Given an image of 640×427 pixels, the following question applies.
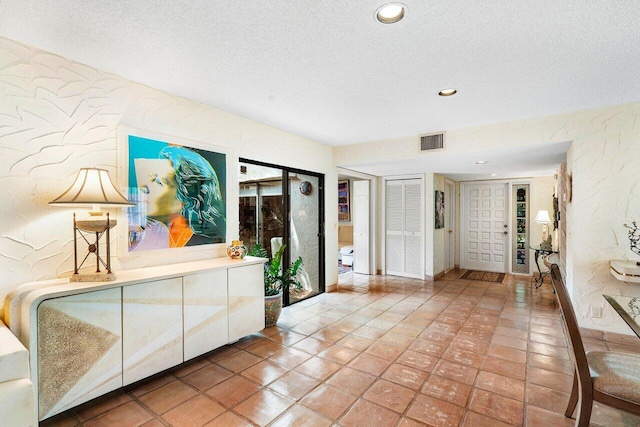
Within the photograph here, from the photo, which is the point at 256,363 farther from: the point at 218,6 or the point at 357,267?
the point at 357,267

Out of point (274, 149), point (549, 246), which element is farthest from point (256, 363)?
point (549, 246)

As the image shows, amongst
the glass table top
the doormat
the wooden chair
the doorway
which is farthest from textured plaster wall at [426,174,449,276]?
the wooden chair

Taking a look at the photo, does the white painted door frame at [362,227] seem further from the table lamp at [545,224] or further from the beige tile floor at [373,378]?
the table lamp at [545,224]

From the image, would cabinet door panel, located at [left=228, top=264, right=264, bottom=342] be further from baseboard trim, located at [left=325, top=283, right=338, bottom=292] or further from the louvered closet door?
the louvered closet door

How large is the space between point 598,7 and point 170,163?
10.2ft

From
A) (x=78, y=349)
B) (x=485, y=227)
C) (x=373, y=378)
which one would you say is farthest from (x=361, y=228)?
(x=78, y=349)

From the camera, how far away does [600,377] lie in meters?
1.59

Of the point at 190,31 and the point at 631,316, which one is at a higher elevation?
the point at 190,31

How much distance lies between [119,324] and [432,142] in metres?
3.83

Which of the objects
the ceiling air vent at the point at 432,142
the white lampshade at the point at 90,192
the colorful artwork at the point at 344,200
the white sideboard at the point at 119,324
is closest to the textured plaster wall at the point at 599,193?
the ceiling air vent at the point at 432,142

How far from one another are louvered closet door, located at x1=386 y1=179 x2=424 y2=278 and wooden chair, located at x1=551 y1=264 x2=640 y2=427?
4.06 metres

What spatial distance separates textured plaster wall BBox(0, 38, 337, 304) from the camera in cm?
195

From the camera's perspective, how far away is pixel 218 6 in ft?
5.30

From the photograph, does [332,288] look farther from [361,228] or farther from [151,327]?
[151,327]
